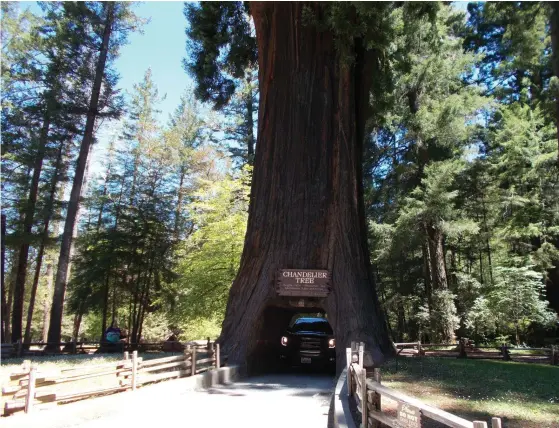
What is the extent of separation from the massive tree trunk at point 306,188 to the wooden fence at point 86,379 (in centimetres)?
204

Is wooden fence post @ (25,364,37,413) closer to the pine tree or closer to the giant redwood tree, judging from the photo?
the giant redwood tree

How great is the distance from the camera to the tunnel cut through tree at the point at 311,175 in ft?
42.8

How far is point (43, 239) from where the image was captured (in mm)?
27359

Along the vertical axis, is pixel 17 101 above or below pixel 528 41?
above

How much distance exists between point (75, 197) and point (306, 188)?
16624mm

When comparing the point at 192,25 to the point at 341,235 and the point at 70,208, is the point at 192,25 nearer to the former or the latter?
the point at 341,235

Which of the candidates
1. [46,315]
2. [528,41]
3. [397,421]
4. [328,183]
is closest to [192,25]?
[328,183]

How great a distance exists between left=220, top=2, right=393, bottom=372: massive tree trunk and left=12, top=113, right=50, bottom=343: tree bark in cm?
1679

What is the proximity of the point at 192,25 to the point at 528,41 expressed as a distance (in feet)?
47.2

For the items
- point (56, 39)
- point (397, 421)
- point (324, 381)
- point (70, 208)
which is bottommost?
point (324, 381)

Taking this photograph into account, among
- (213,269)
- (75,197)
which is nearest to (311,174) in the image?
(213,269)

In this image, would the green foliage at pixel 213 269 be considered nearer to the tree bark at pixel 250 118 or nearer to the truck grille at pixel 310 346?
the truck grille at pixel 310 346

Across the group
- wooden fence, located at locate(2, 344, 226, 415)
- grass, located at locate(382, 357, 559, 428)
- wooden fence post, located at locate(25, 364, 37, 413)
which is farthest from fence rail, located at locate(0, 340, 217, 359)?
wooden fence post, located at locate(25, 364, 37, 413)

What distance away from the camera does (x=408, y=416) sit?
12.5 feet
